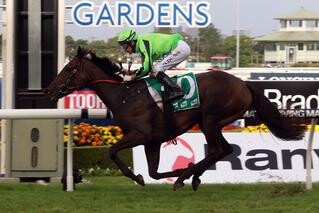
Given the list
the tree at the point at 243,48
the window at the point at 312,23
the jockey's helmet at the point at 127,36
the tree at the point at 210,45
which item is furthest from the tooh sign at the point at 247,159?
the window at the point at 312,23

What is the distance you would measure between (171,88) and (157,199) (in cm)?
97

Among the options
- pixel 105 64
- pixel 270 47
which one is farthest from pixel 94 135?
pixel 270 47

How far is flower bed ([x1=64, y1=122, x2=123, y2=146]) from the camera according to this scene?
33.6 ft

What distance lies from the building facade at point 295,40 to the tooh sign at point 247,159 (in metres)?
48.0

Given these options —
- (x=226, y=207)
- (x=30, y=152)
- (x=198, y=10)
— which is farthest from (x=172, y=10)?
(x=226, y=207)

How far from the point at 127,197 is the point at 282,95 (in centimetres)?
561

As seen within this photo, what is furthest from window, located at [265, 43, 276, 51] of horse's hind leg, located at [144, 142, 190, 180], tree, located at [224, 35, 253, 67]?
horse's hind leg, located at [144, 142, 190, 180]

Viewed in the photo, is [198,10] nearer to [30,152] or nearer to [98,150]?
[98,150]

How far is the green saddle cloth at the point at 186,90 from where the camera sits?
657cm

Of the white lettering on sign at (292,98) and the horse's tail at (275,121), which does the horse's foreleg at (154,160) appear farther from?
the white lettering on sign at (292,98)

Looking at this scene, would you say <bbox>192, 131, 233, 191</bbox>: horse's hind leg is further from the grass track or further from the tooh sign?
the tooh sign

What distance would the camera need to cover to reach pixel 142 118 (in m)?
6.48

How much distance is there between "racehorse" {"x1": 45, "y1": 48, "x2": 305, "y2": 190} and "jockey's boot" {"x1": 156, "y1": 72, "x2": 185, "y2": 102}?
15 cm

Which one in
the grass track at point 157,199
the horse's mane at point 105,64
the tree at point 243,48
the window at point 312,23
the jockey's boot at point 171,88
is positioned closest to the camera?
the grass track at point 157,199
